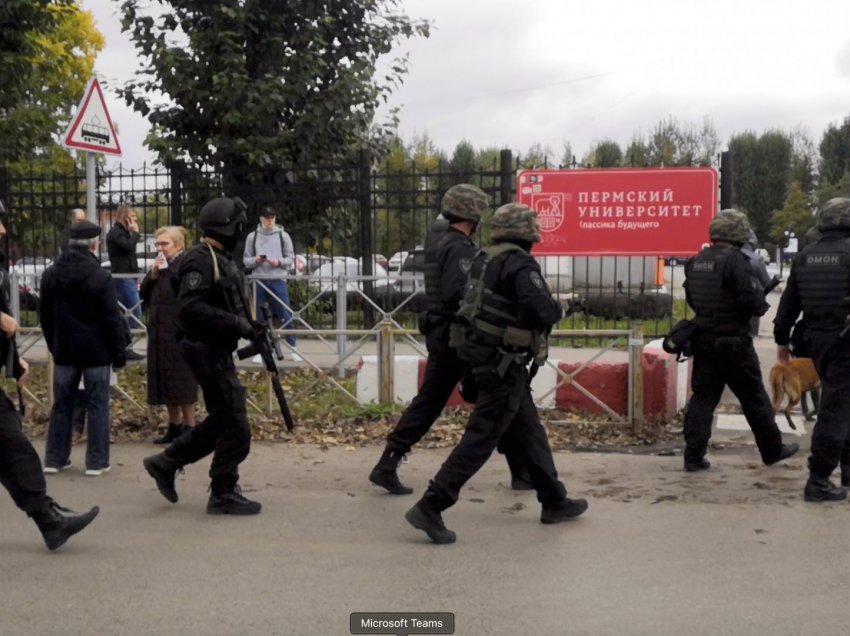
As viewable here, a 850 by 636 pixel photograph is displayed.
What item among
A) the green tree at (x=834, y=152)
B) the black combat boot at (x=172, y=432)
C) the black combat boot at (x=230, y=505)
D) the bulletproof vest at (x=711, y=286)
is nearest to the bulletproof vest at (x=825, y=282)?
the bulletproof vest at (x=711, y=286)

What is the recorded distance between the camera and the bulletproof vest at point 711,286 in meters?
7.23

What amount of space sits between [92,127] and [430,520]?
16.4ft

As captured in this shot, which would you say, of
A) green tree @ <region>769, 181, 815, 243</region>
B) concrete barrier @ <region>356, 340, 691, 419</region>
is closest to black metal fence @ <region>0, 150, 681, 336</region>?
concrete barrier @ <region>356, 340, 691, 419</region>

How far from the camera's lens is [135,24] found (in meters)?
14.4

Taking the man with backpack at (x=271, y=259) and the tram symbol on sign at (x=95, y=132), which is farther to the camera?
the man with backpack at (x=271, y=259)

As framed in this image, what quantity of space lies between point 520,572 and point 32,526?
287cm

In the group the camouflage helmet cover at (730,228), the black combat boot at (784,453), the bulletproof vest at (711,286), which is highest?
the camouflage helmet cover at (730,228)

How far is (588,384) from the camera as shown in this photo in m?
9.02

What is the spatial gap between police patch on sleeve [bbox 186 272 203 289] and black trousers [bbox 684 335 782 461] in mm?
3410

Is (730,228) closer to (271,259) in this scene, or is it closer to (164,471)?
(164,471)

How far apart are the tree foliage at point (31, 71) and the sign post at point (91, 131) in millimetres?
4255

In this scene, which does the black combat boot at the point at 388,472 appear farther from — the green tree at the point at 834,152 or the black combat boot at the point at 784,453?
the green tree at the point at 834,152

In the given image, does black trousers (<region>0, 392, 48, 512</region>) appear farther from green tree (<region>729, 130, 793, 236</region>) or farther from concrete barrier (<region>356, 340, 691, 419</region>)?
green tree (<region>729, 130, 793, 236</region>)

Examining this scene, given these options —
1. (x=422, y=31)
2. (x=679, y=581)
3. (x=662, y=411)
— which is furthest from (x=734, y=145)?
(x=679, y=581)
